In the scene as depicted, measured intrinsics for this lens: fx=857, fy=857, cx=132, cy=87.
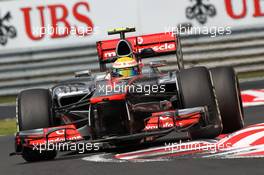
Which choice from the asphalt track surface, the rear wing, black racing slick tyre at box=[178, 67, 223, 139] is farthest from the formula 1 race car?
the rear wing

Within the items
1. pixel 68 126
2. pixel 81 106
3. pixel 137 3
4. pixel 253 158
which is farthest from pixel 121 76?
pixel 137 3

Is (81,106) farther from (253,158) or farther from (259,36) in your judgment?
(259,36)

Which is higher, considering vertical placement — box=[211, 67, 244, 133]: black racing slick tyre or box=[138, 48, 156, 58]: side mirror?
box=[138, 48, 156, 58]: side mirror

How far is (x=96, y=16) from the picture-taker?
60.7 feet

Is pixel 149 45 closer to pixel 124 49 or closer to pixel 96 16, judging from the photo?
pixel 124 49

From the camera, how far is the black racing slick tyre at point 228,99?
10078 mm

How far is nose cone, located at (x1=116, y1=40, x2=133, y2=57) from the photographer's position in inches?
426

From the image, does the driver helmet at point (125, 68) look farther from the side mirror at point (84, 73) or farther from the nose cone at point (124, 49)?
the side mirror at point (84, 73)

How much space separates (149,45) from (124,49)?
123 centimetres

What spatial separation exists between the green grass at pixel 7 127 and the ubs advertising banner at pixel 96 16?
10.8ft

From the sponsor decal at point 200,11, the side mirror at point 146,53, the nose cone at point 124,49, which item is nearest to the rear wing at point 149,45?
the side mirror at point 146,53

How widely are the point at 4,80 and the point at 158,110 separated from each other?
9.86 metres

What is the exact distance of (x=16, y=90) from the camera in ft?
62.7

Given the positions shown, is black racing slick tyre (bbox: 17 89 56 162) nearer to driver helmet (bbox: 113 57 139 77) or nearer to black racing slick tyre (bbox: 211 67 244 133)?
driver helmet (bbox: 113 57 139 77)
